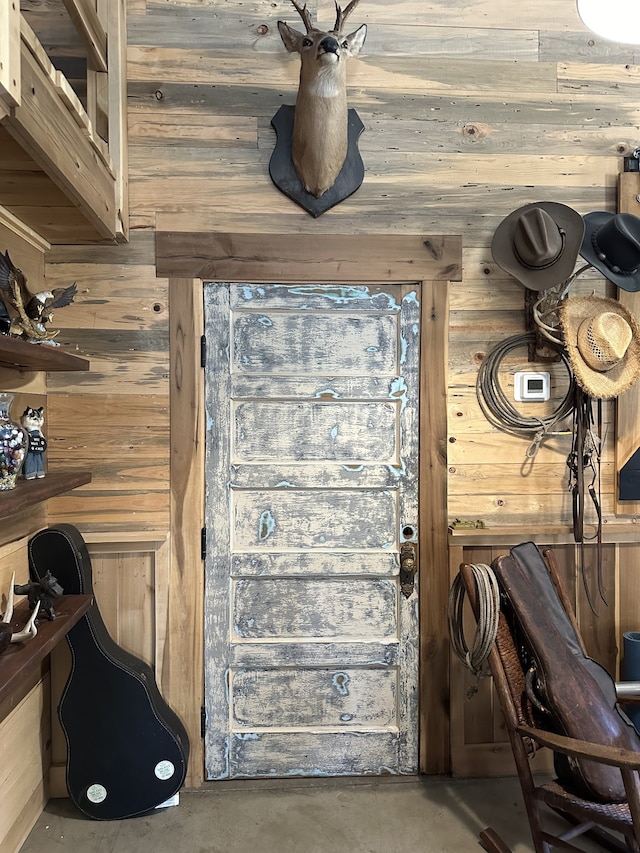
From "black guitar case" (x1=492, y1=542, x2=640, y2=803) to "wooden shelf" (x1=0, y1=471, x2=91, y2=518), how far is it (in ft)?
4.60

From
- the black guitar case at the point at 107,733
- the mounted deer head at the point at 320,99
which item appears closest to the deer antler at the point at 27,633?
the black guitar case at the point at 107,733

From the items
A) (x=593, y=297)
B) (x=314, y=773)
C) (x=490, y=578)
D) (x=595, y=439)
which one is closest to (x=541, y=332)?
(x=593, y=297)

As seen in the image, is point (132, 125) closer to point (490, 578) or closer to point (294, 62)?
point (294, 62)

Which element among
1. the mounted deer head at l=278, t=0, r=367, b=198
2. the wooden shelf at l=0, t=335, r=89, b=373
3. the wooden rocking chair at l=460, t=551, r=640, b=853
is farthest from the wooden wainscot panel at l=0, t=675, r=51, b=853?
the mounted deer head at l=278, t=0, r=367, b=198

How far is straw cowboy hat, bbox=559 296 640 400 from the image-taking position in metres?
2.36

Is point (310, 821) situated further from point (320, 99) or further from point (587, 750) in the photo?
point (320, 99)

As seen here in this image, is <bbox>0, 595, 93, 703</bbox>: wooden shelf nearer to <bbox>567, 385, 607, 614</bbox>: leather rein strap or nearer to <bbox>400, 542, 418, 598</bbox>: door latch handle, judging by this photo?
<bbox>400, 542, 418, 598</bbox>: door latch handle

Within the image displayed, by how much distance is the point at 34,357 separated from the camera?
5.76 feet

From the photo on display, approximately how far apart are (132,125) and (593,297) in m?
1.91

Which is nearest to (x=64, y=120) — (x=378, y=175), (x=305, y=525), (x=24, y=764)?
(x=378, y=175)

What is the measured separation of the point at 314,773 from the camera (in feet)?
8.09

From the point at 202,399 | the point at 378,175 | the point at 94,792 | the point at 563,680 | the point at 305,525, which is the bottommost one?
the point at 94,792

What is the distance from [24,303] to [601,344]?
2021 millimetres

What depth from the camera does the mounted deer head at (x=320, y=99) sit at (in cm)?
214
